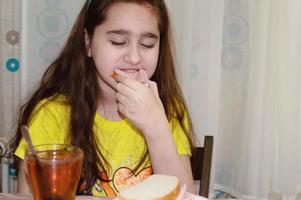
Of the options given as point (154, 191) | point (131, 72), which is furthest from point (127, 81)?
point (154, 191)

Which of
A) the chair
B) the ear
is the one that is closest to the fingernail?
the ear

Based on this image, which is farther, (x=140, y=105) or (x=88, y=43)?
(x=88, y=43)

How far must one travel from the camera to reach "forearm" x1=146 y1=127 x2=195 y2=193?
98 centimetres

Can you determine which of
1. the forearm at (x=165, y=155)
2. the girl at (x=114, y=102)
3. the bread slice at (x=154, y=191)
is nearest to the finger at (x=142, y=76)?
the girl at (x=114, y=102)

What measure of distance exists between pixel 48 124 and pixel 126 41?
Answer: 0.94ft

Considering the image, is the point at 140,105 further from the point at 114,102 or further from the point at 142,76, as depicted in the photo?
the point at 114,102

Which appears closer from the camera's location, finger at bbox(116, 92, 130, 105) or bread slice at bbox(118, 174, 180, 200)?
bread slice at bbox(118, 174, 180, 200)

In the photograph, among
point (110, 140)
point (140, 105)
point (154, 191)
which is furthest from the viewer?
point (110, 140)

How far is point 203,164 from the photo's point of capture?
3.41 feet

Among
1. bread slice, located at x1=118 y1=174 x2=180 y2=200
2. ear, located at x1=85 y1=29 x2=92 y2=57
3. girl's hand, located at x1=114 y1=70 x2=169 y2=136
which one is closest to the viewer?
bread slice, located at x1=118 y1=174 x2=180 y2=200

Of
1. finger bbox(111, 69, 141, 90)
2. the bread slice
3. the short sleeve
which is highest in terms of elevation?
finger bbox(111, 69, 141, 90)

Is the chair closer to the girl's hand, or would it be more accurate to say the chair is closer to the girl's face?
the girl's hand

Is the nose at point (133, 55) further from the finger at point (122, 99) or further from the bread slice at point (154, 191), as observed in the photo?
the bread slice at point (154, 191)

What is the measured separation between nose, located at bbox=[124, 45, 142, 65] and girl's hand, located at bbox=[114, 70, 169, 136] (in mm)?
38
